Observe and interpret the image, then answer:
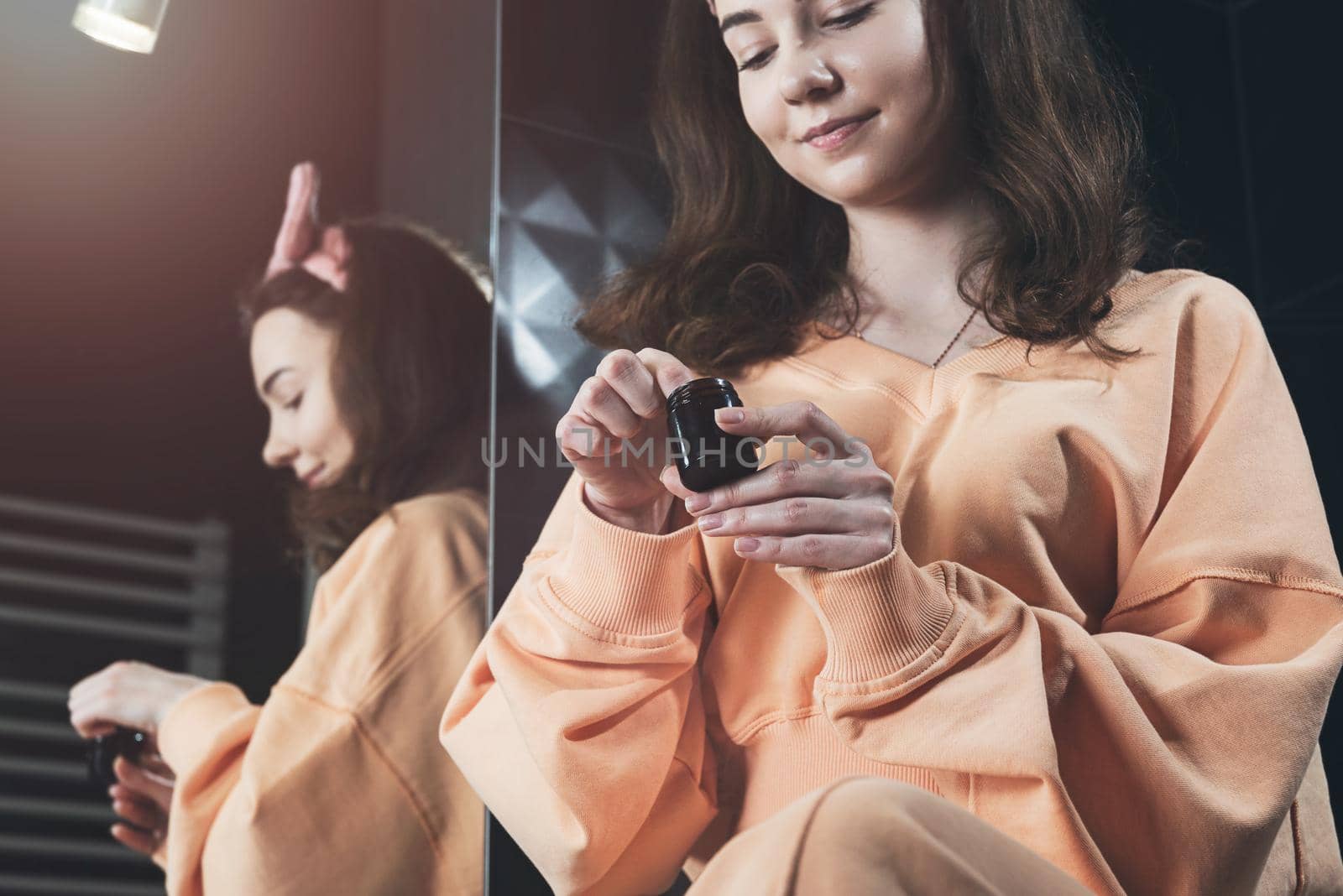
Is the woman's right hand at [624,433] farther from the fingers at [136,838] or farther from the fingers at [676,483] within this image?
the fingers at [136,838]

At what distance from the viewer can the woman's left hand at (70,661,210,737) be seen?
1.23 meters

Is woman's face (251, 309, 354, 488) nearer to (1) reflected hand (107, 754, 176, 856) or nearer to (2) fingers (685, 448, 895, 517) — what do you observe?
Result: (1) reflected hand (107, 754, 176, 856)

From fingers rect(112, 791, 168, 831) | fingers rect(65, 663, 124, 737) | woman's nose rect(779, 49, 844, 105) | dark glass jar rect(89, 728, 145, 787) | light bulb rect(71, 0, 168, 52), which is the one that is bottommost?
fingers rect(112, 791, 168, 831)

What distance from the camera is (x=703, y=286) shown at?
4.06 feet

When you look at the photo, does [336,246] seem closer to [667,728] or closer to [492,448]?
[492,448]

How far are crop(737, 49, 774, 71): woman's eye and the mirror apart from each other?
33 cm

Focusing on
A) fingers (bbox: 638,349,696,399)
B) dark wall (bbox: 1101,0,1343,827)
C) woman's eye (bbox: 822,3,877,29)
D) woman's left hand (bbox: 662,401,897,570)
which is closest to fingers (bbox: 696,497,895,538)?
woman's left hand (bbox: 662,401,897,570)

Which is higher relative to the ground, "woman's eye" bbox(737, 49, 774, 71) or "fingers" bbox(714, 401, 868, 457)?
"woman's eye" bbox(737, 49, 774, 71)

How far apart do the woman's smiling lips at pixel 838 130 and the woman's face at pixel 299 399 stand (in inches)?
20.5

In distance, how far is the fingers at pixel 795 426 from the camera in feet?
2.80

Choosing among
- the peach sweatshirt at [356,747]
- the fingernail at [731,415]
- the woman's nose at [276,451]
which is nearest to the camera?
the fingernail at [731,415]

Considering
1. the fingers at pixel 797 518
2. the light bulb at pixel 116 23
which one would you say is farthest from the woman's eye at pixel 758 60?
the light bulb at pixel 116 23

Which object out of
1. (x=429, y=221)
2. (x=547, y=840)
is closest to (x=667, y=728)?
(x=547, y=840)

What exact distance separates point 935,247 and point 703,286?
7.7 inches
